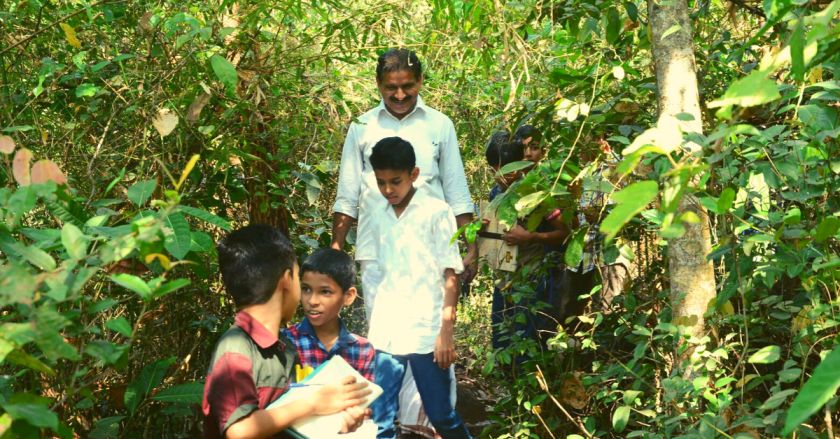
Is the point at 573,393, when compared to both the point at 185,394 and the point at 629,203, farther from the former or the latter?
the point at 629,203

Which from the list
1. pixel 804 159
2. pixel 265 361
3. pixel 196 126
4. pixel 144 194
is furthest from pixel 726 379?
pixel 196 126

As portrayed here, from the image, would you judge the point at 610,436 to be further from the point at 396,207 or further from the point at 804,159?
the point at 804,159

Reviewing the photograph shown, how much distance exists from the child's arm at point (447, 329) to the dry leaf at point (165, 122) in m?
1.47

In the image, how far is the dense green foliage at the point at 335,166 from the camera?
287 centimetres

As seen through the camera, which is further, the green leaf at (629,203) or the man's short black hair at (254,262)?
the man's short black hair at (254,262)

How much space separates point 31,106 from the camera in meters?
3.63

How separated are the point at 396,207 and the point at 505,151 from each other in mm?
987

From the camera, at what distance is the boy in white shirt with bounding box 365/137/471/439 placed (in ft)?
14.1

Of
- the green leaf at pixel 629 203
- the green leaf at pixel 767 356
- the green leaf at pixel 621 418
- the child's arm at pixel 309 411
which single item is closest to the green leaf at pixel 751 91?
the green leaf at pixel 629 203

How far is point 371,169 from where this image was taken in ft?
15.1

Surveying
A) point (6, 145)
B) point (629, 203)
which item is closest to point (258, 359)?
point (6, 145)

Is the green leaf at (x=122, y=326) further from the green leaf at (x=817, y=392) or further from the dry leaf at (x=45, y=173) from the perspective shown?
the green leaf at (x=817, y=392)

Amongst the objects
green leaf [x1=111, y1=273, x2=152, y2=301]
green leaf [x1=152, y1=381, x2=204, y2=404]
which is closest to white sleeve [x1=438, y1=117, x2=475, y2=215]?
green leaf [x1=152, y1=381, x2=204, y2=404]

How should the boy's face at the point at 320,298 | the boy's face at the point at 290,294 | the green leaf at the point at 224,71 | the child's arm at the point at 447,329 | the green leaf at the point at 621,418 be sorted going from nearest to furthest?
the boy's face at the point at 290,294 < the green leaf at the point at 621,418 < the green leaf at the point at 224,71 < the boy's face at the point at 320,298 < the child's arm at the point at 447,329
